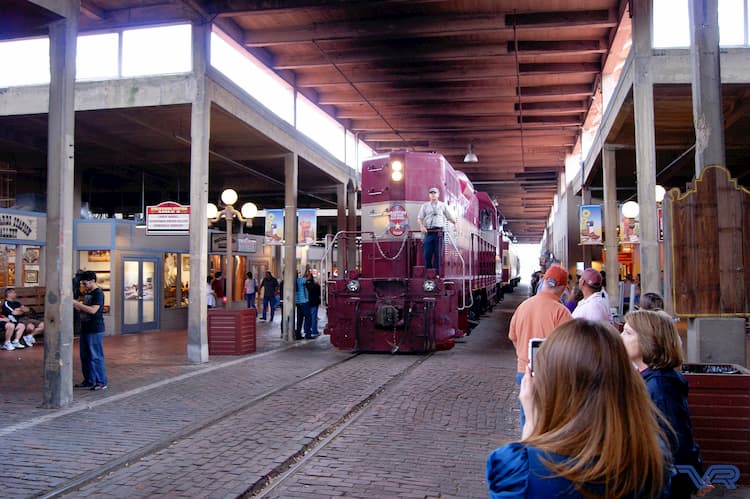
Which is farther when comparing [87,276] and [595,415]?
[87,276]

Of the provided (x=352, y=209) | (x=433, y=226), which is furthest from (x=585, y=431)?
(x=352, y=209)

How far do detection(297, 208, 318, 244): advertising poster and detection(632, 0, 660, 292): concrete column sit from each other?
9286mm

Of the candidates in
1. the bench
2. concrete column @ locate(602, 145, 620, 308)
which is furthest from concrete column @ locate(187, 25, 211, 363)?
concrete column @ locate(602, 145, 620, 308)

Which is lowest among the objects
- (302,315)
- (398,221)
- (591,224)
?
(302,315)

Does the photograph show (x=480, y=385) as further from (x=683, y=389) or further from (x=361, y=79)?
(x=361, y=79)

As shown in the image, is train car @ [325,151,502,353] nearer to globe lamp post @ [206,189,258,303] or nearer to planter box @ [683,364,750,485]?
globe lamp post @ [206,189,258,303]

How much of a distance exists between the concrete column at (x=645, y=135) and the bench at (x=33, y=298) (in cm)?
1390

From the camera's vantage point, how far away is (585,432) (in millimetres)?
1688

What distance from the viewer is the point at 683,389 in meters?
3.12

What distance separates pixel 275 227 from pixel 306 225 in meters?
1.26

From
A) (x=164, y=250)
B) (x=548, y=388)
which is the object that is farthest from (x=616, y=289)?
(x=548, y=388)

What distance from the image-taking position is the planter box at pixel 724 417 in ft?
15.6

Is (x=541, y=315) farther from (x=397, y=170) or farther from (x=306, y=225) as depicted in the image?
→ (x=306, y=225)

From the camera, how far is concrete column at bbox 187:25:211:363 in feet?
39.1
